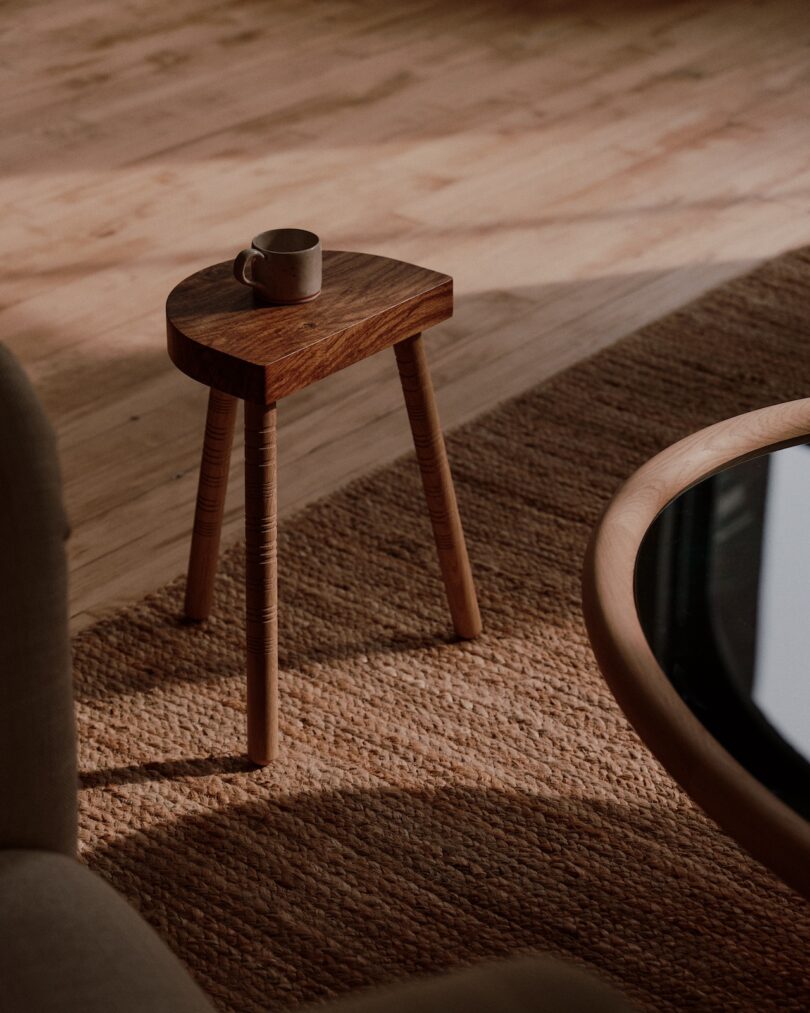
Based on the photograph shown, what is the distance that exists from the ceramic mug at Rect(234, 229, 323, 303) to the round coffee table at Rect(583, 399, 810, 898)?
38cm

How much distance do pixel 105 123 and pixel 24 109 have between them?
0.23 m

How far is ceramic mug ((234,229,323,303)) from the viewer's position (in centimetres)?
124

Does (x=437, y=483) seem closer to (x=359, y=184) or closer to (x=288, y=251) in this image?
(x=288, y=251)

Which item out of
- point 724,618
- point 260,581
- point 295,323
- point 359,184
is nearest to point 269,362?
point 295,323

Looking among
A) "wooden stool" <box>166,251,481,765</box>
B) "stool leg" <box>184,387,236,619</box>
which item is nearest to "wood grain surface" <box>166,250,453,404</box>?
"wooden stool" <box>166,251,481,765</box>

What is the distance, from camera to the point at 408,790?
1.37 meters

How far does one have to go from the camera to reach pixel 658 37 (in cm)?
A: 379

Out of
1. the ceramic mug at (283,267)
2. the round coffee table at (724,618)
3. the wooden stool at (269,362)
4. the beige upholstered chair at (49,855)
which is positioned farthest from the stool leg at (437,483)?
the beige upholstered chair at (49,855)

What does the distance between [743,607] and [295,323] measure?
48 centimetres

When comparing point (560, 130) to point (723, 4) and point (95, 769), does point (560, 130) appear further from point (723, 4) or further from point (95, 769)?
point (95, 769)

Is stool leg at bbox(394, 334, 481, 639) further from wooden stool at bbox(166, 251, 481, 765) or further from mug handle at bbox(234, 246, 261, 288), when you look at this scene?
mug handle at bbox(234, 246, 261, 288)

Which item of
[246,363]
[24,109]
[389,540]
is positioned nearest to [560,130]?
[24,109]

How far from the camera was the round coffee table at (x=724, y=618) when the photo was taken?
2.54ft

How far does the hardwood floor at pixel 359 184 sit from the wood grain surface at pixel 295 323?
19.4 inches
